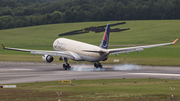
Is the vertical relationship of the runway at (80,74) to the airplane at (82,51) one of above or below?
below

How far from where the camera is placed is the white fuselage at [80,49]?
5706cm

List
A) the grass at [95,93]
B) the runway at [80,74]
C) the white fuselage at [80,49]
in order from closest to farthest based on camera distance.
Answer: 1. the grass at [95,93]
2. the runway at [80,74]
3. the white fuselage at [80,49]

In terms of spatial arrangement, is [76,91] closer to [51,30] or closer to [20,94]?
[20,94]

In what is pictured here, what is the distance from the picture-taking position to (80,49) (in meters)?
61.0

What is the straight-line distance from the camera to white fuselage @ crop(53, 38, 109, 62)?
187 ft

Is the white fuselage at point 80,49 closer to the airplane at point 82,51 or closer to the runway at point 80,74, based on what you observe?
the airplane at point 82,51

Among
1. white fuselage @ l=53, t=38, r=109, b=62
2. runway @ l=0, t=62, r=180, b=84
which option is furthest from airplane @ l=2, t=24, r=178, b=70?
runway @ l=0, t=62, r=180, b=84

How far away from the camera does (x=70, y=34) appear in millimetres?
173375

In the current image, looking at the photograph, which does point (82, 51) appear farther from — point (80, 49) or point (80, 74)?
point (80, 74)

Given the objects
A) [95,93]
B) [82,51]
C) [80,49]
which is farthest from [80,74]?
[95,93]

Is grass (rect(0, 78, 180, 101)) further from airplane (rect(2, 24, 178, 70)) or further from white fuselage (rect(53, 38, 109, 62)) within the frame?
white fuselage (rect(53, 38, 109, 62))

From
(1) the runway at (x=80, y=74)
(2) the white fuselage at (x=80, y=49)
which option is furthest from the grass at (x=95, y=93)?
(2) the white fuselage at (x=80, y=49)

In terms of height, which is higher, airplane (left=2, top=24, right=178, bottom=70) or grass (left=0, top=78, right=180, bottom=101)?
airplane (left=2, top=24, right=178, bottom=70)

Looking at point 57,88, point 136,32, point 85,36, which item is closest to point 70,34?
point 85,36
